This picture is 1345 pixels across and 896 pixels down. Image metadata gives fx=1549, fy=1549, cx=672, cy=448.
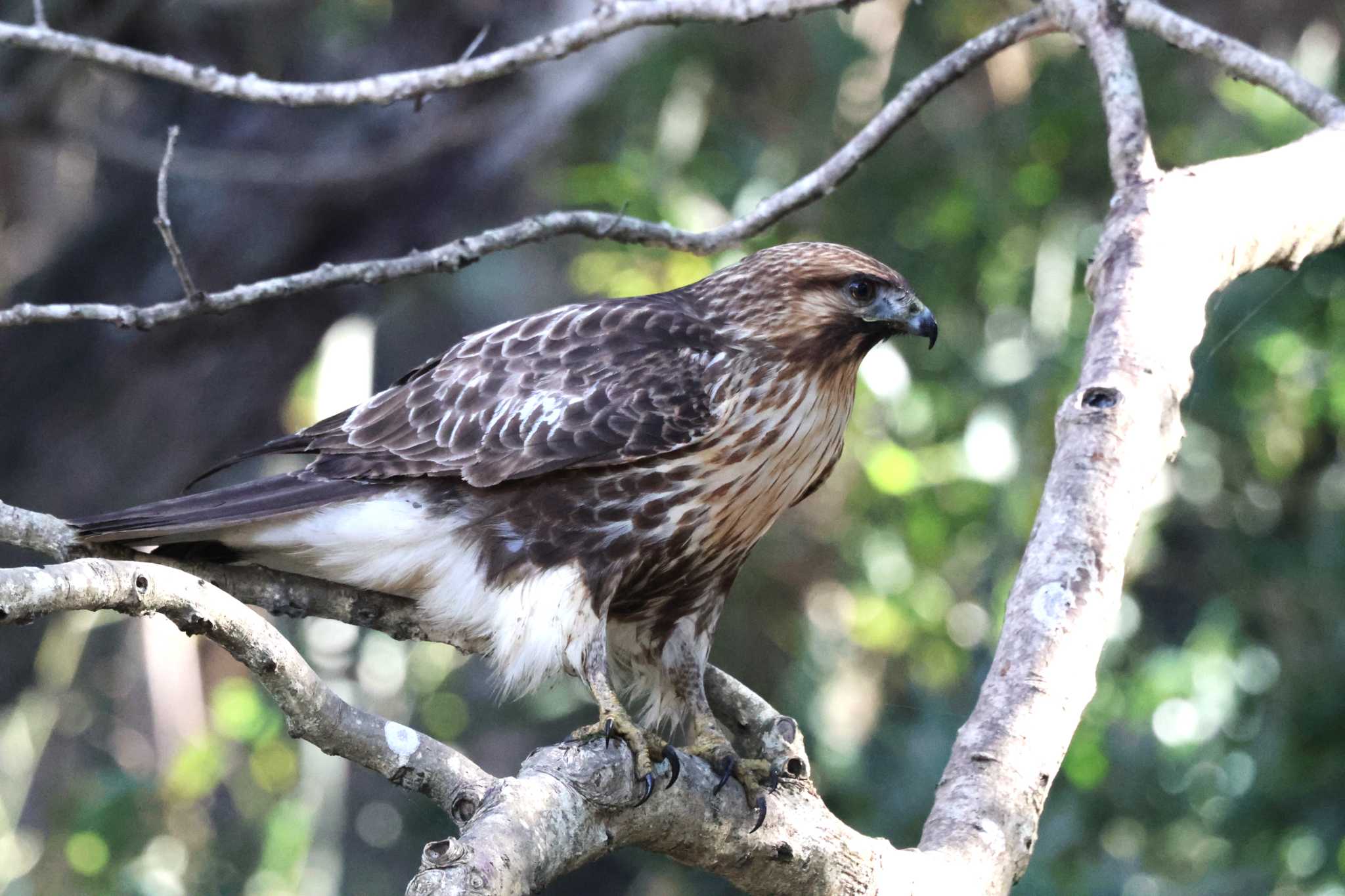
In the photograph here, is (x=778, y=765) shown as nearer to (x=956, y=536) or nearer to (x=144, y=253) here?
(x=956, y=536)

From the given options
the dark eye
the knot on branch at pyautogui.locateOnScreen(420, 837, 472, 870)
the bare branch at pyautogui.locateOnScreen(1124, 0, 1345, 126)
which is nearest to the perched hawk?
the dark eye

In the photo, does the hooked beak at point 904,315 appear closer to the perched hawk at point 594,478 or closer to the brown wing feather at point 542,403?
the perched hawk at point 594,478

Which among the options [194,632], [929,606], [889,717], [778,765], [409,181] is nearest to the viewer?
[194,632]

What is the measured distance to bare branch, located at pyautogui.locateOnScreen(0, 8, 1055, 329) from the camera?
2900mm

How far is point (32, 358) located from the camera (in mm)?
5301

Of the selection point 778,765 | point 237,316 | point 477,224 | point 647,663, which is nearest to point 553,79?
point 477,224

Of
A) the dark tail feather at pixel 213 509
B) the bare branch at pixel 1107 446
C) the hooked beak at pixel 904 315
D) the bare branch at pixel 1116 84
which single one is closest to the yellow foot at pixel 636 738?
the bare branch at pixel 1107 446

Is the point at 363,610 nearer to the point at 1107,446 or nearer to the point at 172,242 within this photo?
the point at 172,242

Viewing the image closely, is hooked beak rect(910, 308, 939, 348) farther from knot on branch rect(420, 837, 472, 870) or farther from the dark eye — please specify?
knot on branch rect(420, 837, 472, 870)

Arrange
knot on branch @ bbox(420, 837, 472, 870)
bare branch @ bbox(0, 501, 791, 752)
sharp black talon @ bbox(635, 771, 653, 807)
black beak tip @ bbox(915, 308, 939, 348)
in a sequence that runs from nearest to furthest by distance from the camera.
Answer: knot on branch @ bbox(420, 837, 472, 870)
sharp black talon @ bbox(635, 771, 653, 807)
bare branch @ bbox(0, 501, 791, 752)
black beak tip @ bbox(915, 308, 939, 348)

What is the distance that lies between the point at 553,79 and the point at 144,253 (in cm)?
182

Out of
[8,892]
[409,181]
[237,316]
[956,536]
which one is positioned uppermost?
[409,181]

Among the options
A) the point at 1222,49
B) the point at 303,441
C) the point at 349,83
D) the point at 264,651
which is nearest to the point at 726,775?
the point at 264,651

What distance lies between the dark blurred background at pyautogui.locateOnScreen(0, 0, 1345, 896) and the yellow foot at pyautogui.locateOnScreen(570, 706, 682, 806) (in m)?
2.10
